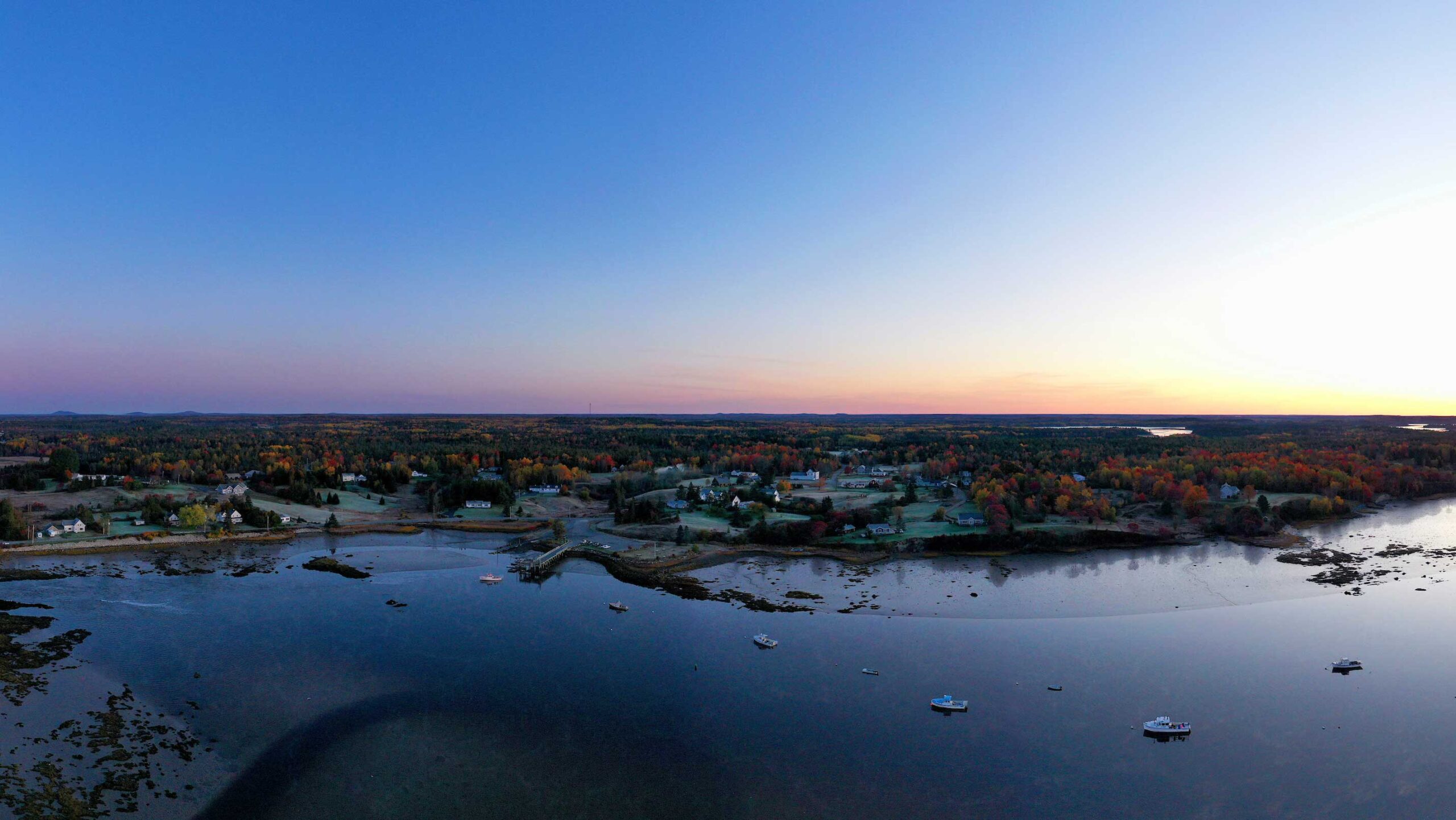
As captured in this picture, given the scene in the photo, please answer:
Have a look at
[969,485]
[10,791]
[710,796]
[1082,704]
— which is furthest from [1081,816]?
[969,485]

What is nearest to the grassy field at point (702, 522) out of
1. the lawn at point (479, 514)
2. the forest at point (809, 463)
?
the forest at point (809, 463)

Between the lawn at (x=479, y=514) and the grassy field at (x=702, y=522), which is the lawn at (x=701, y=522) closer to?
the grassy field at (x=702, y=522)

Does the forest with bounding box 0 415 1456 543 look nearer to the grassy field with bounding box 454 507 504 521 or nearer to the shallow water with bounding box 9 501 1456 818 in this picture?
the grassy field with bounding box 454 507 504 521

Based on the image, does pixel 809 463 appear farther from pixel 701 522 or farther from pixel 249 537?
pixel 249 537

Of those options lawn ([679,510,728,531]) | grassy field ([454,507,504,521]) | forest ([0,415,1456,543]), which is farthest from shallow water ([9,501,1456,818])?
grassy field ([454,507,504,521])

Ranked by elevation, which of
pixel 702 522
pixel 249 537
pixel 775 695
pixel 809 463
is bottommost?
pixel 775 695

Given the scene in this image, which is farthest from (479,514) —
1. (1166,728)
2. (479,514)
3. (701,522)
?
(1166,728)

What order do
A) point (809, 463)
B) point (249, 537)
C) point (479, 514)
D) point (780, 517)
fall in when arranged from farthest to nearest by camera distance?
point (809, 463)
point (479, 514)
point (780, 517)
point (249, 537)
